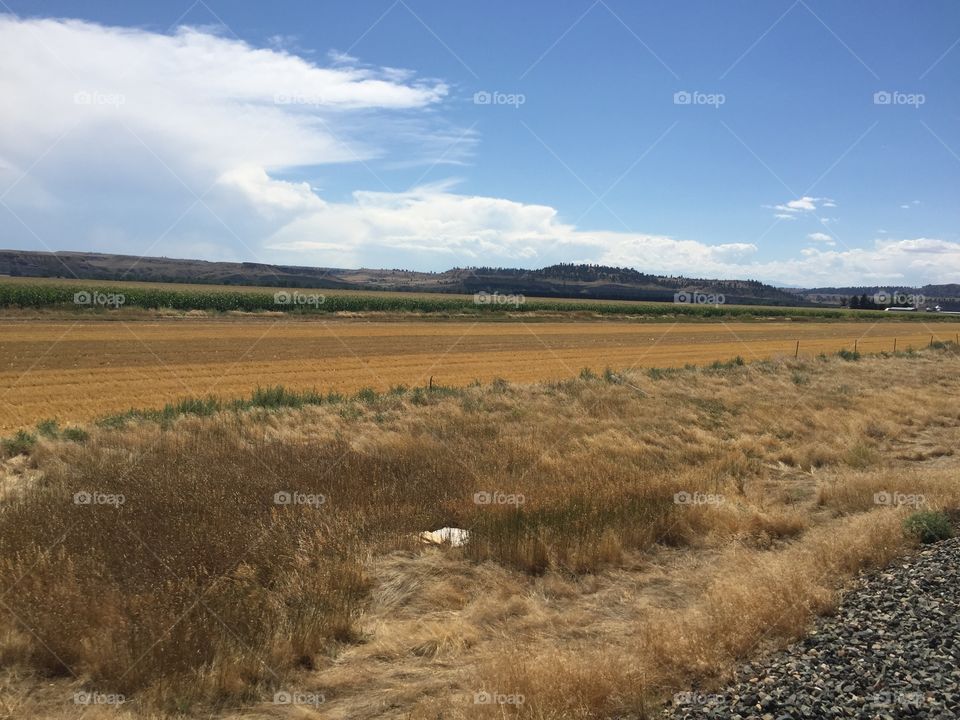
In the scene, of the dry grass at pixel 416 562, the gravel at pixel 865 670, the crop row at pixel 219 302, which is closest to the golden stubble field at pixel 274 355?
the crop row at pixel 219 302

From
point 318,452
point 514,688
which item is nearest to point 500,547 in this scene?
point 514,688

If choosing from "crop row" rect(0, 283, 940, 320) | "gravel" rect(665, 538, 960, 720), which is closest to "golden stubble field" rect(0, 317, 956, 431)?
"crop row" rect(0, 283, 940, 320)

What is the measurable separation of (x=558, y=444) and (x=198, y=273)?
196184 mm

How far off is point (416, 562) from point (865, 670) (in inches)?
185

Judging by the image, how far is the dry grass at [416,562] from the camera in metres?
5.41

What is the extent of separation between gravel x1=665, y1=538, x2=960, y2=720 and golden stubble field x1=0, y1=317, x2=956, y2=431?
52.8 feet

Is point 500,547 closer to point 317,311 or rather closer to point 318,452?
point 318,452

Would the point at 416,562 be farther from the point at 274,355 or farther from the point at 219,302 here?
the point at 219,302

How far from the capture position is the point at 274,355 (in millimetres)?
30609

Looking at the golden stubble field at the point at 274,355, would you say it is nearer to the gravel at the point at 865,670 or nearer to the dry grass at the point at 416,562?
the dry grass at the point at 416,562

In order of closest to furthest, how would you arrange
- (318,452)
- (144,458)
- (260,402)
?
(144,458) → (318,452) → (260,402)

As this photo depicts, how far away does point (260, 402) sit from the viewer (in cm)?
1755

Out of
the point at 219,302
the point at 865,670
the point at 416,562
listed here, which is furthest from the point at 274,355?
the point at 219,302

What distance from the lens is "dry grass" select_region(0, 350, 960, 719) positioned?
541 cm
